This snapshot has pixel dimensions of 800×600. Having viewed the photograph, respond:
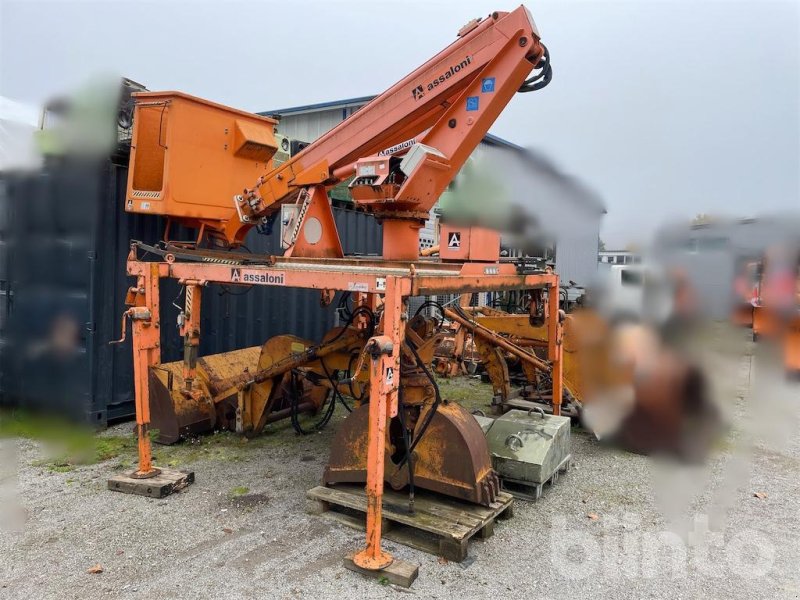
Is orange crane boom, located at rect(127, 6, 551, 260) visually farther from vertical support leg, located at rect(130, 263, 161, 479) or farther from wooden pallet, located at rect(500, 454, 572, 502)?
wooden pallet, located at rect(500, 454, 572, 502)

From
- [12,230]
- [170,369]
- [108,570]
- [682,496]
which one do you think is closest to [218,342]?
[170,369]

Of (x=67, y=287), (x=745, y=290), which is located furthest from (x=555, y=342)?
(x=67, y=287)

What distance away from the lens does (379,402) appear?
3.22 m

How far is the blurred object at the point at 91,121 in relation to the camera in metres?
5.80

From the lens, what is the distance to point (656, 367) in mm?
5051

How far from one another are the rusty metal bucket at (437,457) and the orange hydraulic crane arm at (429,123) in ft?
5.84

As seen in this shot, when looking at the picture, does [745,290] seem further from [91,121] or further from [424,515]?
[91,121]

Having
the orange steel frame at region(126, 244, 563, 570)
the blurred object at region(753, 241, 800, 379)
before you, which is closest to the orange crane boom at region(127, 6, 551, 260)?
the orange steel frame at region(126, 244, 563, 570)

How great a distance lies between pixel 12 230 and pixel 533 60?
5.63 metres

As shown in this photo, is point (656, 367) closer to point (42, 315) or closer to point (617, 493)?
point (617, 493)

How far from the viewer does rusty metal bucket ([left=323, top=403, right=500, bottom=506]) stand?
380cm

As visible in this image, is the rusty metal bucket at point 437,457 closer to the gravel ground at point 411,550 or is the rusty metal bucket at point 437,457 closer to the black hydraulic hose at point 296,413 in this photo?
the gravel ground at point 411,550

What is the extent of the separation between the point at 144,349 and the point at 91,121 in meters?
2.86

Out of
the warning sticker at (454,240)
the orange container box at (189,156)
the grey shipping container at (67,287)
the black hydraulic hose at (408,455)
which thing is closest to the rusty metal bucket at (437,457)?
the black hydraulic hose at (408,455)
